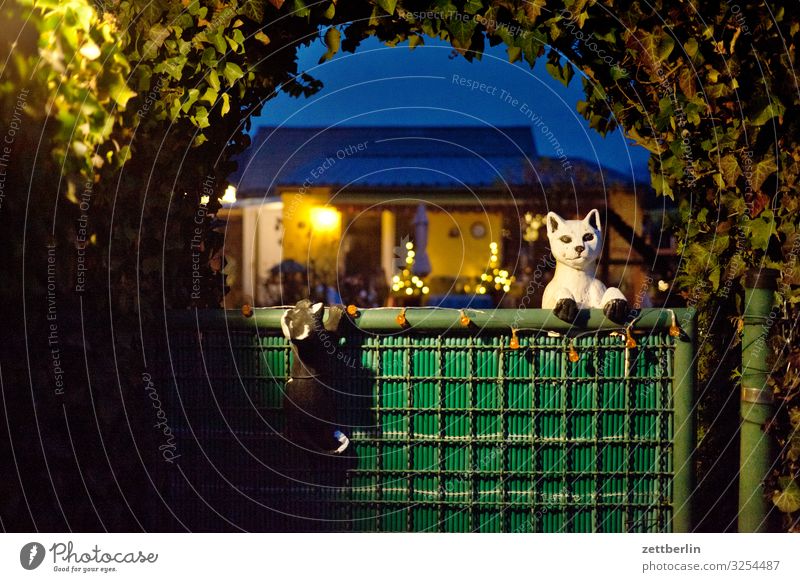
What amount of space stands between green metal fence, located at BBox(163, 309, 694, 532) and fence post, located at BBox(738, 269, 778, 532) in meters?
0.29

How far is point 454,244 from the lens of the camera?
18.6m

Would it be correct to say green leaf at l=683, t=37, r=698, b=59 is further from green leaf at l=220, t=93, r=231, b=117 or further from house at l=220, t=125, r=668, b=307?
house at l=220, t=125, r=668, b=307

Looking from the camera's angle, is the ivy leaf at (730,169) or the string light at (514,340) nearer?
the string light at (514,340)

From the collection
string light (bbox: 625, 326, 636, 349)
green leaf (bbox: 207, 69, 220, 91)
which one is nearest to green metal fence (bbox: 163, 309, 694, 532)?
string light (bbox: 625, 326, 636, 349)

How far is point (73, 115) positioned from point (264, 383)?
137 cm

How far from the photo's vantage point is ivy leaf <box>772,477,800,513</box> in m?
3.61

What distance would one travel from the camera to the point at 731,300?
3.80 m

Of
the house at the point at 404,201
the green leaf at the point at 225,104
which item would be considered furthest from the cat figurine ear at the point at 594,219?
the house at the point at 404,201

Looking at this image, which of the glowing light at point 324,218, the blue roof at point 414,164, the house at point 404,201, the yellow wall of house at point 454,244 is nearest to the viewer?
the house at point 404,201

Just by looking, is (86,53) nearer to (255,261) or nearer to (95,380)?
(95,380)

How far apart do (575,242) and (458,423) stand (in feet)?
4.65

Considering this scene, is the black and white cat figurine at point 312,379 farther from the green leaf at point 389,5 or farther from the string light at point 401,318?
the green leaf at point 389,5

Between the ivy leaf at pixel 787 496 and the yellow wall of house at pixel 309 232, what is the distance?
41.0ft

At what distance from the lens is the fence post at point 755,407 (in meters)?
3.60
